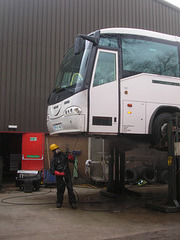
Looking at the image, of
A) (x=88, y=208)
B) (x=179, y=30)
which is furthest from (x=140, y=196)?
(x=179, y=30)

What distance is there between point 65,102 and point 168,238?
3940 millimetres

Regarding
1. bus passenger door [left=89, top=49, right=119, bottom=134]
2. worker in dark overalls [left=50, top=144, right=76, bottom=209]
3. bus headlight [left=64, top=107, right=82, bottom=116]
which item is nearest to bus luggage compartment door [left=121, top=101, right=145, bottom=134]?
bus passenger door [left=89, top=49, right=119, bottom=134]

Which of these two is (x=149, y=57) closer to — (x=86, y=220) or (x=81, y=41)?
(x=81, y=41)

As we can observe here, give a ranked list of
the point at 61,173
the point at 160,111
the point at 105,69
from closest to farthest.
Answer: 1. the point at 105,69
2. the point at 160,111
3. the point at 61,173

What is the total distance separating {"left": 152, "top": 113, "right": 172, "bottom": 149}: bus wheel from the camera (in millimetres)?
7543

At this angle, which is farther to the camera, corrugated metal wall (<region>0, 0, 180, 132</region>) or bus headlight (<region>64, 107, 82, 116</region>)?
corrugated metal wall (<region>0, 0, 180, 132</region>)

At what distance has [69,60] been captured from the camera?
8148mm

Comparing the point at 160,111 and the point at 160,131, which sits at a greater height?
the point at 160,111

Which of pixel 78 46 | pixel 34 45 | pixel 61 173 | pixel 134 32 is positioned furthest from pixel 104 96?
pixel 34 45

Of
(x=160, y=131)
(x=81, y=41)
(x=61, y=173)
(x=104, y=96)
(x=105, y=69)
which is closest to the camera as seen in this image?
(x=81, y=41)

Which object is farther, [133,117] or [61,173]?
[61,173]

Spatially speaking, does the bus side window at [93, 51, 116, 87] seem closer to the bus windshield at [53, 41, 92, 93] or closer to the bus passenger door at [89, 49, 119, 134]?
the bus passenger door at [89, 49, 119, 134]

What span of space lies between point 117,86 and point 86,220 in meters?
3.39

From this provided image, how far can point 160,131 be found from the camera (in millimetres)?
7590
